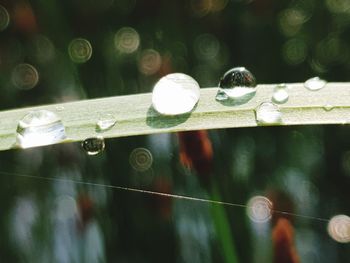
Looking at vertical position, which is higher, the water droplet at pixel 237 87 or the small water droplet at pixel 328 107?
the water droplet at pixel 237 87

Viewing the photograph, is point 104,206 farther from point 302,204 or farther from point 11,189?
point 302,204

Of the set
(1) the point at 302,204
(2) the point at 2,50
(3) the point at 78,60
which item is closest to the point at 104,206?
(1) the point at 302,204

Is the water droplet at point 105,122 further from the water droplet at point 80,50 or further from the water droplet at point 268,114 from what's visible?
the water droplet at point 80,50

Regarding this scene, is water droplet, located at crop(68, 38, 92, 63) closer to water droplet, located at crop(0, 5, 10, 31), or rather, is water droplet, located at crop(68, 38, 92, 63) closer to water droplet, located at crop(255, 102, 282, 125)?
water droplet, located at crop(0, 5, 10, 31)

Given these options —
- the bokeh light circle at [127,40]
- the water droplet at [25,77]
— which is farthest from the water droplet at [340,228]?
the water droplet at [25,77]

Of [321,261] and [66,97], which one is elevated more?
[66,97]

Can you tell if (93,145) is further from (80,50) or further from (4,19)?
(4,19)

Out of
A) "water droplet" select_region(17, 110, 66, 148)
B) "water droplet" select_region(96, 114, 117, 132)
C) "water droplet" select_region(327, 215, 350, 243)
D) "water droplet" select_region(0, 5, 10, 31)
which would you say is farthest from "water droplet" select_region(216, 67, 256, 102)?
"water droplet" select_region(0, 5, 10, 31)
